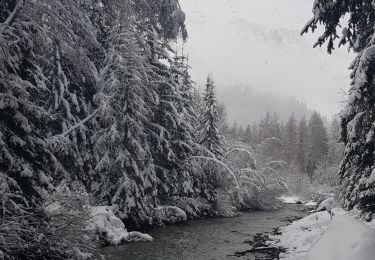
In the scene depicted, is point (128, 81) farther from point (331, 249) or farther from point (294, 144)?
point (294, 144)

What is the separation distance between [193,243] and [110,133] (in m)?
6.20

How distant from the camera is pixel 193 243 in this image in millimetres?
17578

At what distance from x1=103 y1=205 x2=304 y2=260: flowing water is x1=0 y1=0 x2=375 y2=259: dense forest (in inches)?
42.8

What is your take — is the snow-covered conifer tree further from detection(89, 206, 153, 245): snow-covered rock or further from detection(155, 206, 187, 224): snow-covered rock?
detection(155, 206, 187, 224): snow-covered rock

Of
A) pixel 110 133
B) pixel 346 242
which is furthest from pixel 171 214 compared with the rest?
pixel 346 242

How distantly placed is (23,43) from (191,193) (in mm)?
20666

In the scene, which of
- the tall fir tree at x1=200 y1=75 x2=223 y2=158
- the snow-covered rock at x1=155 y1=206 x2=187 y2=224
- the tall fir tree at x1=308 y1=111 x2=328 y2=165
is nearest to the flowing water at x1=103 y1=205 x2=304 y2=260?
the snow-covered rock at x1=155 y1=206 x2=187 y2=224

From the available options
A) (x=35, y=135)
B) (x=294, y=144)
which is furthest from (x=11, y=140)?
(x=294, y=144)

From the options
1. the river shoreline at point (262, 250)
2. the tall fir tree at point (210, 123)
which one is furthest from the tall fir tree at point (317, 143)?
the river shoreline at point (262, 250)

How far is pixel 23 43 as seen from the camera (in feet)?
25.9

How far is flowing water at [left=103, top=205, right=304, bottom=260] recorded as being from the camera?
1452 centimetres

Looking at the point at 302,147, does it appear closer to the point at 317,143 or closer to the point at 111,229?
the point at 317,143

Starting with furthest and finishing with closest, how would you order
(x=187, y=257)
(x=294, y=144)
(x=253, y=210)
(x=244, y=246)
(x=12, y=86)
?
(x=294, y=144) < (x=253, y=210) < (x=244, y=246) < (x=187, y=257) < (x=12, y=86)

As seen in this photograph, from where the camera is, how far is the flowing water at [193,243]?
47.6 feet
